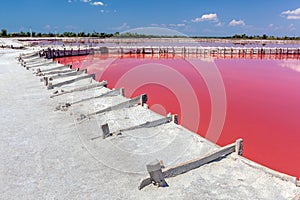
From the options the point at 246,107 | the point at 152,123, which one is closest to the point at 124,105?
the point at 152,123

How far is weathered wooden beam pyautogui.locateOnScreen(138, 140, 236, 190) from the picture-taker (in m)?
4.85

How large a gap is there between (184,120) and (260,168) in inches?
252

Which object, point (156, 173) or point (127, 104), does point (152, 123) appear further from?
point (156, 173)

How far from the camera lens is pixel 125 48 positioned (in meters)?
45.2

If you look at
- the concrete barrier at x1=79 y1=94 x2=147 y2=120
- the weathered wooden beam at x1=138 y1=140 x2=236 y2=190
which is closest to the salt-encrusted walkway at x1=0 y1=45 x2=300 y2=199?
the weathered wooden beam at x1=138 y1=140 x2=236 y2=190

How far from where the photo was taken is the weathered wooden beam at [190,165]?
4848 mm

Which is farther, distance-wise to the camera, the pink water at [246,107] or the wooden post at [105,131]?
the pink water at [246,107]

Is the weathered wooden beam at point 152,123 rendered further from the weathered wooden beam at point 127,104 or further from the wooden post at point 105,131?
the weathered wooden beam at point 127,104

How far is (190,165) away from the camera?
535cm

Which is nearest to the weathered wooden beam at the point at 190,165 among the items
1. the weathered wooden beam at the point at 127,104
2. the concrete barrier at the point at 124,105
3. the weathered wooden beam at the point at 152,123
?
the weathered wooden beam at the point at 152,123

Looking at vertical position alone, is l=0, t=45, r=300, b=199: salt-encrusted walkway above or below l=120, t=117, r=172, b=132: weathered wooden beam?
below

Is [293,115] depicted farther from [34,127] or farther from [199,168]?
[34,127]

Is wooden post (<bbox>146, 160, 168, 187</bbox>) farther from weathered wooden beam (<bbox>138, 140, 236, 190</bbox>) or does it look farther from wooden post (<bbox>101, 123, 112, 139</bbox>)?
wooden post (<bbox>101, 123, 112, 139</bbox>)

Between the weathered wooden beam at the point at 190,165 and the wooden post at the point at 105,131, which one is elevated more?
the wooden post at the point at 105,131
